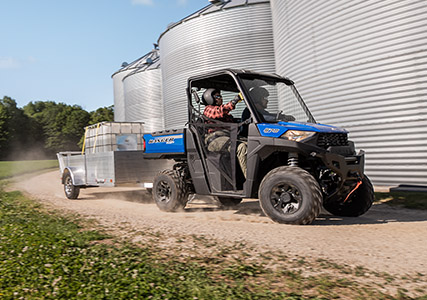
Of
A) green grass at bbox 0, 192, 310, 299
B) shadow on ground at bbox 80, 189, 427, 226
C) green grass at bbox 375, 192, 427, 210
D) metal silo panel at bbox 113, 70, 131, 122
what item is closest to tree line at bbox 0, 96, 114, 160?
metal silo panel at bbox 113, 70, 131, 122

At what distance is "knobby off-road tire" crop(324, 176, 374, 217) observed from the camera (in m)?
6.76

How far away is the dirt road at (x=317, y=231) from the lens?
13.7ft

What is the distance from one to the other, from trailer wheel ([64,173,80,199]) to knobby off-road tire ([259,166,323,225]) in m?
6.59

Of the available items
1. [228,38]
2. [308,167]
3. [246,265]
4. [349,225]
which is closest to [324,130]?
[308,167]

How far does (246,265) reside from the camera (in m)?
3.79

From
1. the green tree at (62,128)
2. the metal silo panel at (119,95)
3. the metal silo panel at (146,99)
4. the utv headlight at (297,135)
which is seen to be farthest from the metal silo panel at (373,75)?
the green tree at (62,128)

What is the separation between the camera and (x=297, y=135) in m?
5.80

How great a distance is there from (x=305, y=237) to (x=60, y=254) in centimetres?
295

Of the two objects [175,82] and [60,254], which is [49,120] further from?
[60,254]

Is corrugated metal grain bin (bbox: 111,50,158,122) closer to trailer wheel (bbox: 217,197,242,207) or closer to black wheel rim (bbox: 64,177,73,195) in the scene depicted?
black wheel rim (bbox: 64,177,73,195)

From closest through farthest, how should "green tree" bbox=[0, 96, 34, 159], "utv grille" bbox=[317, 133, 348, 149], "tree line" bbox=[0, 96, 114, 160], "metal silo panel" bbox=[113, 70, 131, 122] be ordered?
"utv grille" bbox=[317, 133, 348, 149], "metal silo panel" bbox=[113, 70, 131, 122], "green tree" bbox=[0, 96, 34, 159], "tree line" bbox=[0, 96, 114, 160]

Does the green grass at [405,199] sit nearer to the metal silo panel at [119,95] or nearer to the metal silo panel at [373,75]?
the metal silo panel at [373,75]

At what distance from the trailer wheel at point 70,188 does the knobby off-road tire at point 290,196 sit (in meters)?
6.59

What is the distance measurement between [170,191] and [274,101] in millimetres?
2722
